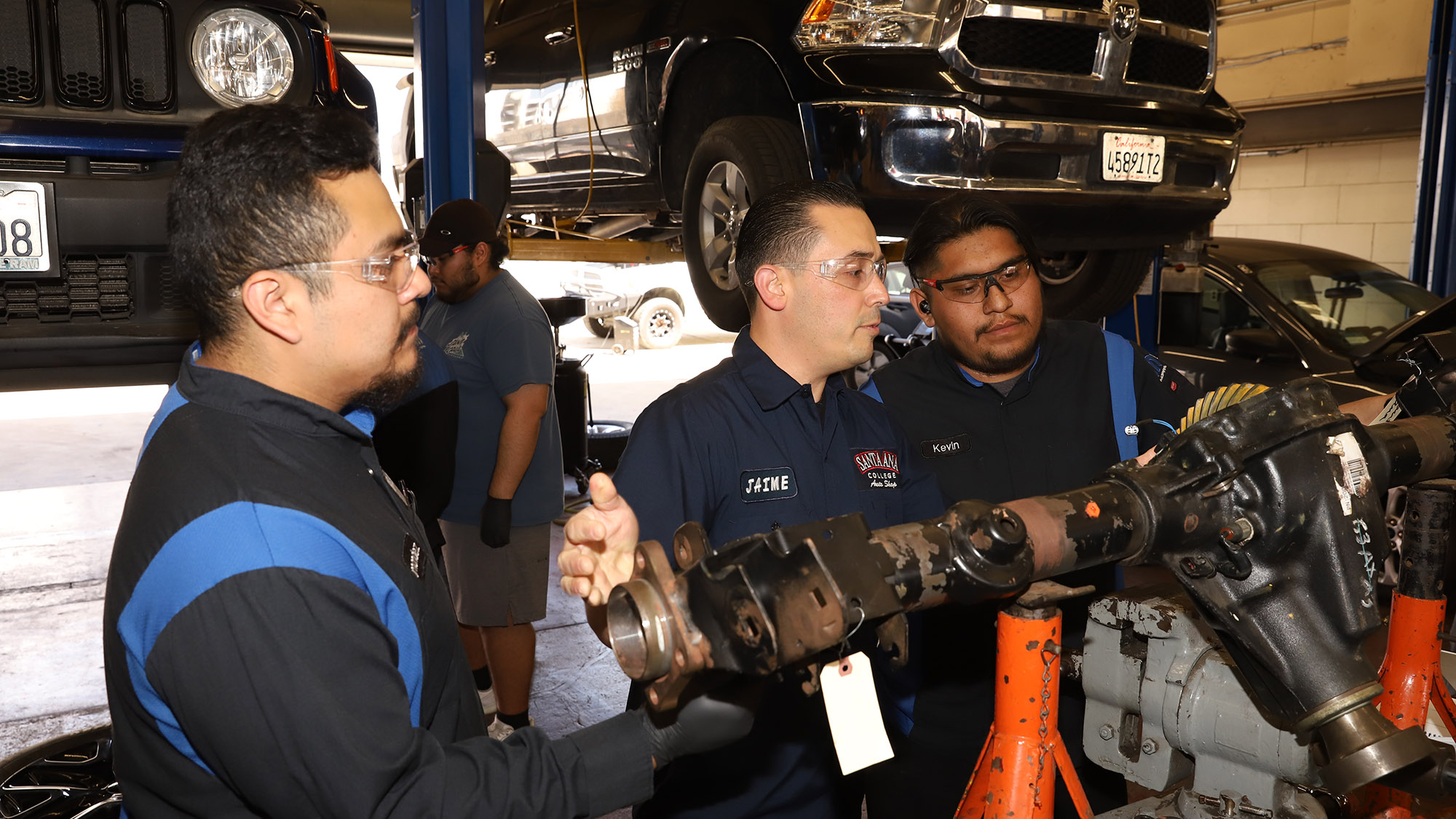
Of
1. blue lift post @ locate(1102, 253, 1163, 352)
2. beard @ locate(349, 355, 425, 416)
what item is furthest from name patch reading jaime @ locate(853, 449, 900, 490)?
blue lift post @ locate(1102, 253, 1163, 352)

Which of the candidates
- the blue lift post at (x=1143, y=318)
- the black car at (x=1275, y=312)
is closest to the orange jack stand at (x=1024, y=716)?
the blue lift post at (x=1143, y=318)

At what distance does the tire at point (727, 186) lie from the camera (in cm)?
337

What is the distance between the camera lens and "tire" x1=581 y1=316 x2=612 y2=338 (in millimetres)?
15320

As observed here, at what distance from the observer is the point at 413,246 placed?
1.33 metres

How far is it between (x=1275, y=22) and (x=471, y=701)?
41.1 feet

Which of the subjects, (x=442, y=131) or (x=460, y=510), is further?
(x=460, y=510)

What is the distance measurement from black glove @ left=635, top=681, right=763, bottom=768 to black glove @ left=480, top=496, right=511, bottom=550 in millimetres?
2399

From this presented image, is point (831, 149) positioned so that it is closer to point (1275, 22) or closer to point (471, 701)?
point (471, 701)

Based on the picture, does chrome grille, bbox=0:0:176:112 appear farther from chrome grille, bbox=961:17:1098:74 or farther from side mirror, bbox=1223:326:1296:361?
side mirror, bbox=1223:326:1296:361

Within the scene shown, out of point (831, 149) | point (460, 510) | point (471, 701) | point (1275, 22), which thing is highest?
point (1275, 22)

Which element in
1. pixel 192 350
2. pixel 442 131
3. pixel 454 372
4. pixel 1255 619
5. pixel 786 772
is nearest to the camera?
pixel 1255 619

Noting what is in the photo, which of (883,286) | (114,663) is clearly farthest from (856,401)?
(114,663)

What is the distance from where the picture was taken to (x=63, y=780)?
254cm

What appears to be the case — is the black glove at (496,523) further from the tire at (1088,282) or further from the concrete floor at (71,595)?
the tire at (1088,282)
